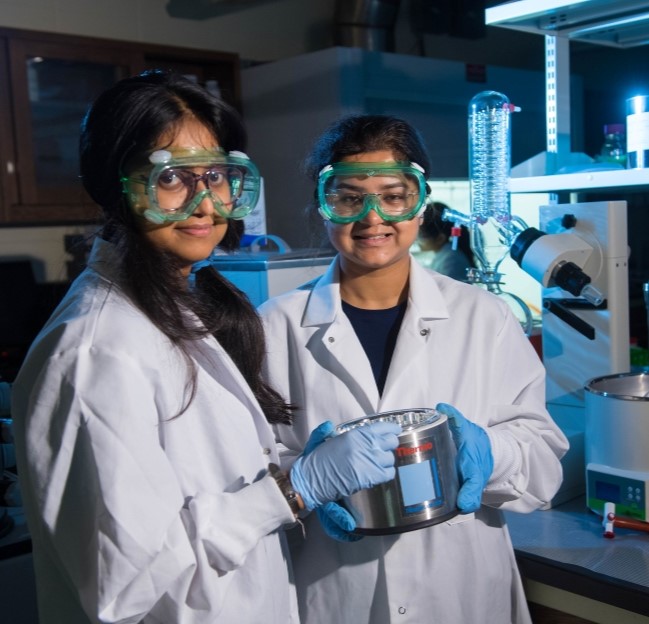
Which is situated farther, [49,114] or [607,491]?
[49,114]

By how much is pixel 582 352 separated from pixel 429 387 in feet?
2.44

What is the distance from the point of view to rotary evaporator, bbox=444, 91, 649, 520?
1.68 meters

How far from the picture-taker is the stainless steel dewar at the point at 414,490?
1.20 meters

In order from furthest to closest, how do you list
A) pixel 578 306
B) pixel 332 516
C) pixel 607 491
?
pixel 578 306, pixel 607 491, pixel 332 516

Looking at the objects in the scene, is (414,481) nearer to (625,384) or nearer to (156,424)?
(156,424)

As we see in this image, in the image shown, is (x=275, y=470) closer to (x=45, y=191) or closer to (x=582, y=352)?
(x=582, y=352)

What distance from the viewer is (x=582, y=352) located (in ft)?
6.72

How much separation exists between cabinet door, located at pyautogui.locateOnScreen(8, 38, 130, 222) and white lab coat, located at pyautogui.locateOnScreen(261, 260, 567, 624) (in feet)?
7.82

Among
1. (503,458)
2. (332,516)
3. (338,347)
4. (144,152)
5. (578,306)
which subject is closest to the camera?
(144,152)

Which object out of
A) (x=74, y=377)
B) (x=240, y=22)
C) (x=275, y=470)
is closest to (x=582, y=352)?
(x=275, y=470)

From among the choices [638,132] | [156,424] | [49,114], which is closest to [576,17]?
[638,132]

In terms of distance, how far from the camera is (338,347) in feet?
4.86

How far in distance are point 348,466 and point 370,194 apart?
546 millimetres

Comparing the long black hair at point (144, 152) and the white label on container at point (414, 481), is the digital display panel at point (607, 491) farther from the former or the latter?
the long black hair at point (144, 152)
